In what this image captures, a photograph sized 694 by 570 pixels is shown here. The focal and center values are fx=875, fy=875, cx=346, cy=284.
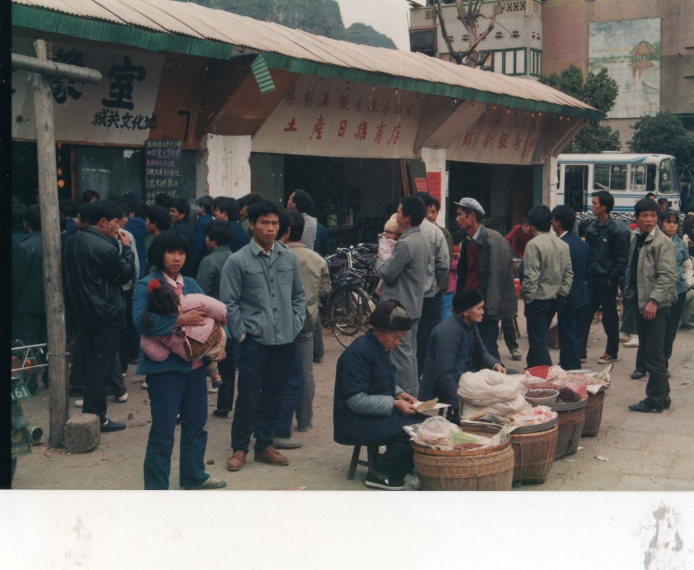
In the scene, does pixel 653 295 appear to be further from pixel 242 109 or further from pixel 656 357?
pixel 242 109

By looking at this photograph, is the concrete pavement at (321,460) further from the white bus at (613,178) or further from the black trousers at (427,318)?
the white bus at (613,178)

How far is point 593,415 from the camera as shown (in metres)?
6.46

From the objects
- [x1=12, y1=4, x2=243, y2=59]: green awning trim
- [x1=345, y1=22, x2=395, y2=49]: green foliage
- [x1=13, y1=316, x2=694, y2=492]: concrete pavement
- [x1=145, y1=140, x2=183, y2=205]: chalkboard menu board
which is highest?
[x1=345, y1=22, x2=395, y2=49]: green foliage

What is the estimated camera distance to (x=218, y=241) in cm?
684

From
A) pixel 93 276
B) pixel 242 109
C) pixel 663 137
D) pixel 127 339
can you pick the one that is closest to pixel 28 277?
pixel 93 276

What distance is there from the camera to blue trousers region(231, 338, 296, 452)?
5555mm

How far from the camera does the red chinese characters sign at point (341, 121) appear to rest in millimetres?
10656

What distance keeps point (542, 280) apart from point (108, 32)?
418 cm

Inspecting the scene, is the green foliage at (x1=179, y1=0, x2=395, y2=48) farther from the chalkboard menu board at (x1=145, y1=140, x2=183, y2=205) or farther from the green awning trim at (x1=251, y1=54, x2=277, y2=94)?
the chalkboard menu board at (x1=145, y1=140, x2=183, y2=205)

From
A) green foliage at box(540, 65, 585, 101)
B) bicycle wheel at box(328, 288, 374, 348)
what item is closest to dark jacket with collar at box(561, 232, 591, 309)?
bicycle wheel at box(328, 288, 374, 348)

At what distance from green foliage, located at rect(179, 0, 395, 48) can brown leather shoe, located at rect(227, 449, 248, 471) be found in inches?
147

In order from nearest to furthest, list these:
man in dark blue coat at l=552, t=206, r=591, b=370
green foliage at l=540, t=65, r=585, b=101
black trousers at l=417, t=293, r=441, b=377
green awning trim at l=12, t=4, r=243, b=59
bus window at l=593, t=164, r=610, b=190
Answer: green awning trim at l=12, t=4, r=243, b=59 → black trousers at l=417, t=293, r=441, b=377 → man in dark blue coat at l=552, t=206, r=591, b=370 → green foliage at l=540, t=65, r=585, b=101 → bus window at l=593, t=164, r=610, b=190

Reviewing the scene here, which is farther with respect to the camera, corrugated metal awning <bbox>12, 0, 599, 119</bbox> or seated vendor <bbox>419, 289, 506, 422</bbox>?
corrugated metal awning <bbox>12, 0, 599, 119</bbox>

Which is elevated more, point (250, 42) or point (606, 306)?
point (250, 42)
